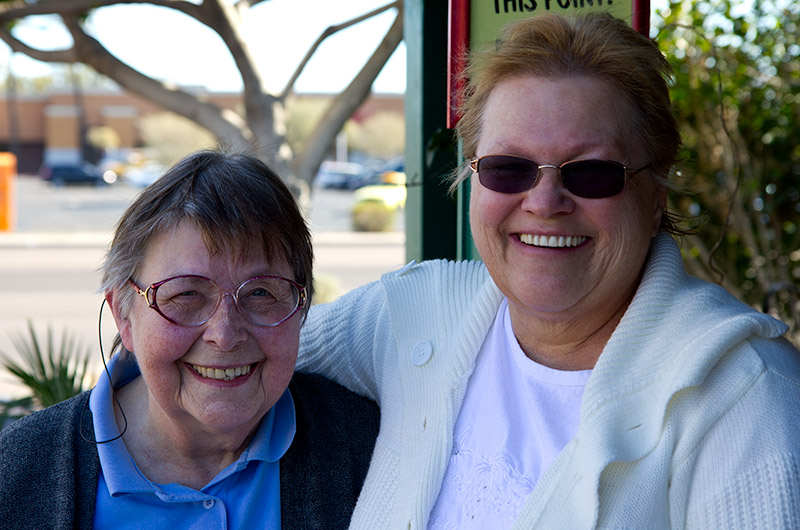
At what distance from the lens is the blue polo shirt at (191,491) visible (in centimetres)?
195

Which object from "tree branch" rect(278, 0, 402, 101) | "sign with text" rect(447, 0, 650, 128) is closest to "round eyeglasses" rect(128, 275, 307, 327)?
"sign with text" rect(447, 0, 650, 128)

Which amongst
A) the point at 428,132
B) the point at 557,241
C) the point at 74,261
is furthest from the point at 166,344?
the point at 74,261

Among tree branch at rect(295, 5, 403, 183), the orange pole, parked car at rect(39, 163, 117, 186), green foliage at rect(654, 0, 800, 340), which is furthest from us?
parked car at rect(39, 163, 117, 186)

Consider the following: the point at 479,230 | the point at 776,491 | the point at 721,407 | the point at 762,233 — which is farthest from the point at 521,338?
the point at 762,233

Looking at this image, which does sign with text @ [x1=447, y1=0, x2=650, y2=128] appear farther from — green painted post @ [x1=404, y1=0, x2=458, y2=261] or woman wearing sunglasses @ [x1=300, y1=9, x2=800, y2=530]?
green painted post @ [x1=404, y1=0, x2=458, y2=261]

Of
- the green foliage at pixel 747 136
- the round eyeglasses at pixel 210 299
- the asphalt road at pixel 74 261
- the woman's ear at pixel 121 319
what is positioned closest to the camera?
the round eyeglasses at pixel 210 299

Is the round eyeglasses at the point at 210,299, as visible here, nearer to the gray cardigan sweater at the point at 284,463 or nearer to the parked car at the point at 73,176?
the gray cardigan sweater at the point at 284,463

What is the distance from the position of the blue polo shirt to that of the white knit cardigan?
0.82ft

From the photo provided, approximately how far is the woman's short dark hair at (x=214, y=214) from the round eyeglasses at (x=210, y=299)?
0.23ft

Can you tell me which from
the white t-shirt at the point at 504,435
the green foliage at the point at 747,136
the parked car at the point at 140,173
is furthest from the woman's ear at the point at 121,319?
the parked car at the point at 140,173

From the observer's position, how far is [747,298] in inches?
226

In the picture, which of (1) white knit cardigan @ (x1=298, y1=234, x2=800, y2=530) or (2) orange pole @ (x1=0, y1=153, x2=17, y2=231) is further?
(2) orange pole @ (x1=0, y1=153, x2=17, y2=231)

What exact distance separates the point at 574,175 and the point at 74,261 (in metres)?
17.5

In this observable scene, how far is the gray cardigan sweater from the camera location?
1885 mm
